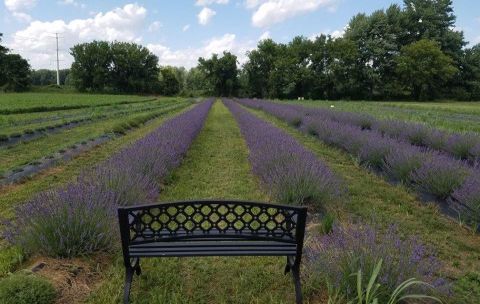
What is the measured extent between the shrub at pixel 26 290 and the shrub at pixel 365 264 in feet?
5.73

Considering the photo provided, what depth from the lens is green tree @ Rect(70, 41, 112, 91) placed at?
6931cm

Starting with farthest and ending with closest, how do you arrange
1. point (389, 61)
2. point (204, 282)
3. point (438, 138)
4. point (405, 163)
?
1. point (389, 61)
2. point (438, 138)
3. point (405, 163)
4. point (204, 282)

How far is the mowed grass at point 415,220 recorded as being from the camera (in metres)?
3.35

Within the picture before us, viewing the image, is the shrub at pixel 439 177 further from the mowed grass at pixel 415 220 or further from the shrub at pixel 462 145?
the shrub at pixel 462 145

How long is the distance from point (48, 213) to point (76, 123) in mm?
13400

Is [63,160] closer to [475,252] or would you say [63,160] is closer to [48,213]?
[48,213]

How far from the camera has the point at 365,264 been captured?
253 centimetres

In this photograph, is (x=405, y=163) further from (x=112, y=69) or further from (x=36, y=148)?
(x=112, y=69)

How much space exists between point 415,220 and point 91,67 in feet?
243

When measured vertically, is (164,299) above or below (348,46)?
below

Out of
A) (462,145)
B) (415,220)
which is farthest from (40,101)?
Answer: (415,220)

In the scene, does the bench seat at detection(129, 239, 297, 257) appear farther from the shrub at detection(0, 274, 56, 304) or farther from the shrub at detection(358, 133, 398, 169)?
the shrub at detection(358, 133, 398, 169)

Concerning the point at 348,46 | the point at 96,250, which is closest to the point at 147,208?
the point at 96,250

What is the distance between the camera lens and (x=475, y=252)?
367 centimetres
